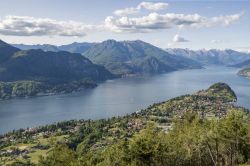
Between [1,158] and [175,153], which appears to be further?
[1,158]

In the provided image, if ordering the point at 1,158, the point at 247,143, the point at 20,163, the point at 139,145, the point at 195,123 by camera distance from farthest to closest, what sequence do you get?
the point at 1,158 → the point at 20,163 → the point at 195,123 → the point at 247,143 → the point at 139,145

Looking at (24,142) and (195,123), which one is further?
(24,142)

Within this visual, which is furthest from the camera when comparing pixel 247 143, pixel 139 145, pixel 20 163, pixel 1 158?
pixel 1 158

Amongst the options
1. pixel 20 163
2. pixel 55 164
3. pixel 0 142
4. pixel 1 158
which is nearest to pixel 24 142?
pixel 0 142

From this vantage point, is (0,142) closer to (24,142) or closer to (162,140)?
(24,142)

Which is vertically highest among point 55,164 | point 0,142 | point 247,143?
point 247,143

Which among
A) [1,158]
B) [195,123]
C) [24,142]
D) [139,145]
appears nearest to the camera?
[139,145]

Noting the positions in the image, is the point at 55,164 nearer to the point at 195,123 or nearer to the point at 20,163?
the point at 195,123

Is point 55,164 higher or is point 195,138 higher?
point 195,138

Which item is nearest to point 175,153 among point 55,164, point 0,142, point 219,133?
point 219,133
